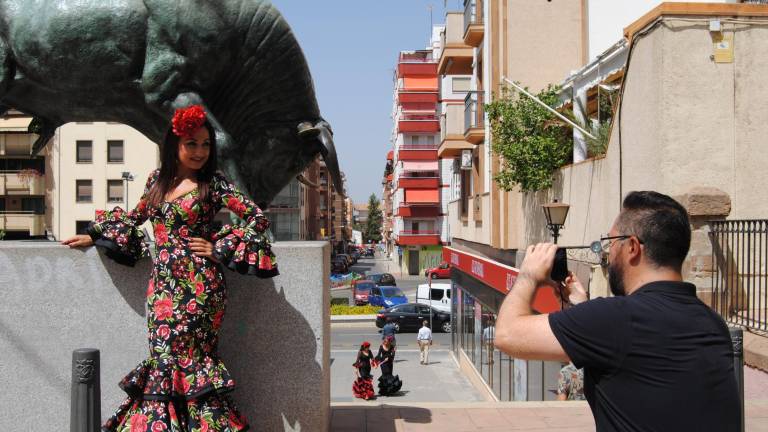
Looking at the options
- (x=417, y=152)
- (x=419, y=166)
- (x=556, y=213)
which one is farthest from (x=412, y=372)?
(x=417, y=152)

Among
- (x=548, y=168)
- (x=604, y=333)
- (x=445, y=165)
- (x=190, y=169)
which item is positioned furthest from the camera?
(x=445, y=165)

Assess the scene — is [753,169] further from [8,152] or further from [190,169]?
[8,152]

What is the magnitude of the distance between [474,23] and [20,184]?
1046 inches

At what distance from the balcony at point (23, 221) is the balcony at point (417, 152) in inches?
1049

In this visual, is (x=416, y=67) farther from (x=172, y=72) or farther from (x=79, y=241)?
(x=79, y=241)

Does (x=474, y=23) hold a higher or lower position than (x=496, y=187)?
higher

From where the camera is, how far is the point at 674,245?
2.15 metres

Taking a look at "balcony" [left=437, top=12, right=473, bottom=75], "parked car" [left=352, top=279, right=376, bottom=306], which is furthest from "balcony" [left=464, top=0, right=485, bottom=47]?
"parked car" [left=352, top=279, right=376, bottom=306]

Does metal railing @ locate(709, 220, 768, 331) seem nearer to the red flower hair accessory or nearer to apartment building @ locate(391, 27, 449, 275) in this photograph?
the red flower hair accessory

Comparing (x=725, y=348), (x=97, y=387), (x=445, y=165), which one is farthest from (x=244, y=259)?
(x=445, y=165)

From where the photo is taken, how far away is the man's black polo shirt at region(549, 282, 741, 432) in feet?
6.57

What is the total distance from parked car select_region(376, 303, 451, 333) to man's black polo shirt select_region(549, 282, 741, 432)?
2176 cm

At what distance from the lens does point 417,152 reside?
53531 mm

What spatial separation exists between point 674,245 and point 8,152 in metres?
40.3
